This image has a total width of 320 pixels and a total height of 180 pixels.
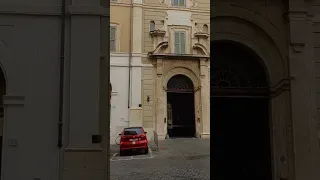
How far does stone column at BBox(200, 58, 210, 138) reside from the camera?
225 inches

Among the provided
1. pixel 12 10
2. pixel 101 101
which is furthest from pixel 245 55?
pixel 12 10

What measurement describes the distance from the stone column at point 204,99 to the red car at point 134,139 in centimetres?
86

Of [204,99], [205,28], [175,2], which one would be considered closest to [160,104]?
[204,99]

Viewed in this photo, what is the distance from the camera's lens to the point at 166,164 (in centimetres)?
556

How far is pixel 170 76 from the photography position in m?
5.82

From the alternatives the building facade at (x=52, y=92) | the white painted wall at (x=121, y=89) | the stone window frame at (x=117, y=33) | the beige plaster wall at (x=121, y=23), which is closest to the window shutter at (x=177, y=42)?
the white painted wall at (x=121, y=89)

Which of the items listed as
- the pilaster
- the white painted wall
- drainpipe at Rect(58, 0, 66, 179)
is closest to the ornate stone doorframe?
the white painted wall

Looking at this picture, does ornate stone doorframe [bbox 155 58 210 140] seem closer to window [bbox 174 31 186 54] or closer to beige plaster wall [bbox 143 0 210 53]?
window [bbox 174 31 186 54]

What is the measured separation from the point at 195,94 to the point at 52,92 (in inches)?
81.7

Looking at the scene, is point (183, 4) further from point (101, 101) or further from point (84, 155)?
point (84, 155)

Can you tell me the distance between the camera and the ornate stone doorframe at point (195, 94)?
570cm

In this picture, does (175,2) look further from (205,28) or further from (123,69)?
(123,69)

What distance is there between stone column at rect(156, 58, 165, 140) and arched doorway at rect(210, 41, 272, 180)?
1.10 meters

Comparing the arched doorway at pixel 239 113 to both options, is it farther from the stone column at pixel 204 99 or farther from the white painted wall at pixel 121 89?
the white painted wall at pixel 121 89
